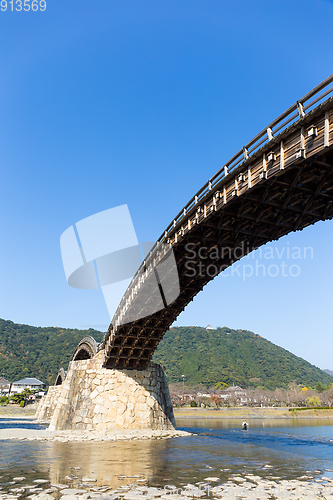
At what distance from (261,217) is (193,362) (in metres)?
167

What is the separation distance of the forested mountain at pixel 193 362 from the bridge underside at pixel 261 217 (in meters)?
136

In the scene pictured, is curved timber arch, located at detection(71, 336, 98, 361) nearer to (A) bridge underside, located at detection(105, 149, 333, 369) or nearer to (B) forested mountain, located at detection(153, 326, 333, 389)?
(A) bridge underside, located at detection(105, 149, 333, 369)

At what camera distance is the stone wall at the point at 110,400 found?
Answer: 31719 millimetres

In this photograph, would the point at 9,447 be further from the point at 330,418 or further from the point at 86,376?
A: the point at 330,418

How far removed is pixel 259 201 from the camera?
57.3ft

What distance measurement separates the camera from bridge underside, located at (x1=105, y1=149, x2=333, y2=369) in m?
15.4

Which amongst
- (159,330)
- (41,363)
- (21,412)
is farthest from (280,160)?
(41,363)

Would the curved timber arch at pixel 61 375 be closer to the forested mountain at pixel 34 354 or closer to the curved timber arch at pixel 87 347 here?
the curved timber arch at pixel 87 347

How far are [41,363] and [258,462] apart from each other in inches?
6450

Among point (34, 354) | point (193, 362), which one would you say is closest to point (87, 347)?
point (193, 362)

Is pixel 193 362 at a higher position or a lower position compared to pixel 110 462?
higher

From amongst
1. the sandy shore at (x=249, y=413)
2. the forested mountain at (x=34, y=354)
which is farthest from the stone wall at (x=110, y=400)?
the forested mountain at (x=34, y=354)

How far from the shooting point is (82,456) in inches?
748

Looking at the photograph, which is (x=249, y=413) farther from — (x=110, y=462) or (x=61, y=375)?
(x=110, y=462)
